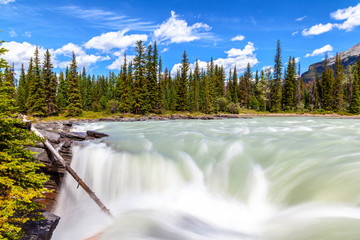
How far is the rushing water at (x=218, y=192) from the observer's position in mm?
4414

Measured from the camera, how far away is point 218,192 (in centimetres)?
631

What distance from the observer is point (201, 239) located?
13.9 feet

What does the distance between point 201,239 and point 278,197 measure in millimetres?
2571

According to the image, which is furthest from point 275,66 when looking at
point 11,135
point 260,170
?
point 11,135

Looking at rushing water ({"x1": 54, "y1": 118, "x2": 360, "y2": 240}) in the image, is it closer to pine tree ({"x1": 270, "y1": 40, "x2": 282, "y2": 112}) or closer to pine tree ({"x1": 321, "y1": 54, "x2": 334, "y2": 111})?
pine tree ({"x1": 270, "y1": 40, "x2": 282, "y2": 112})

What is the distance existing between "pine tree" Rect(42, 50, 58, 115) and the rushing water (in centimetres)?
4618

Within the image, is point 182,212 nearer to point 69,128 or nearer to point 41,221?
point 41,221

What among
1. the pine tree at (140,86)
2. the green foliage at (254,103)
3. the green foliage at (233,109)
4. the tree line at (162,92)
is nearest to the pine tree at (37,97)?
the tree line at (162,92)

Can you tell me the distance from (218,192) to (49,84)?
52182mm

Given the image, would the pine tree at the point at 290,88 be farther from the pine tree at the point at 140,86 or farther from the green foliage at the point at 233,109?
the pine tree at the point at 140,86

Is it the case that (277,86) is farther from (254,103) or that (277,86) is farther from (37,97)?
(37,97)

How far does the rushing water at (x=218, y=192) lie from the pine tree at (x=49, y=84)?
46.2 m

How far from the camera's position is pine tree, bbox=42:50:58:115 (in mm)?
46625

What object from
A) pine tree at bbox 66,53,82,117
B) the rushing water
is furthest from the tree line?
the rushing water
